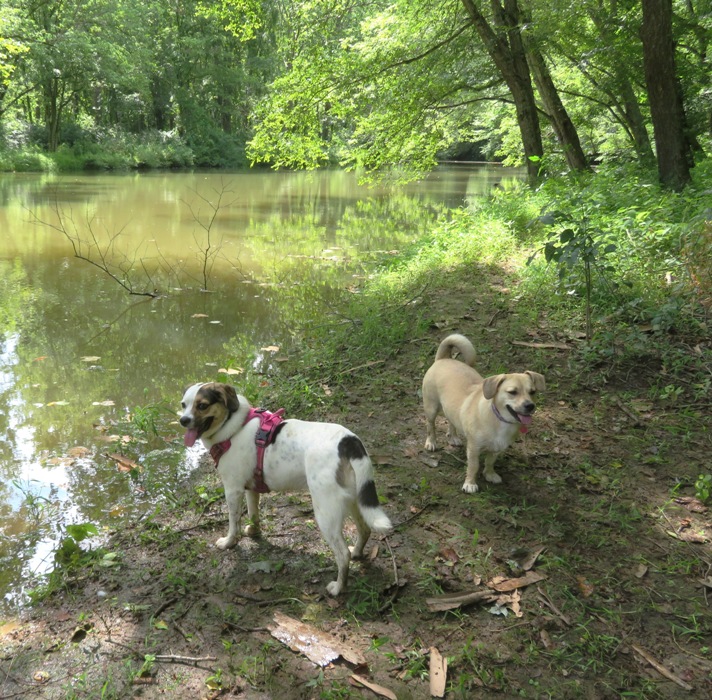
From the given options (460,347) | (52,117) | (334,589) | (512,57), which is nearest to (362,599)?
(334,589)

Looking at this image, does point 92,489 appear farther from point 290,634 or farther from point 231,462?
point 290,634

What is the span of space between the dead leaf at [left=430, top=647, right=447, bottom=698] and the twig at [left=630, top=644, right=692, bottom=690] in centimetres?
97

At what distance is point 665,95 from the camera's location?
27.6ft

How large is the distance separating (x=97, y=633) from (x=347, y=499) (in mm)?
1560

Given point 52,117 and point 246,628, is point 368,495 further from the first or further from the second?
point 52,117

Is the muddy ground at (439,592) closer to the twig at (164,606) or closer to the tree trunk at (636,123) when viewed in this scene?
the twig at (164,606)

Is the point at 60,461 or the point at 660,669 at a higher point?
the point at 660,669

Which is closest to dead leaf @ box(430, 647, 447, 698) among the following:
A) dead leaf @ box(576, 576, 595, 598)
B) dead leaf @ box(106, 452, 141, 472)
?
dead leaf @ box(576, 576, 595, 598)

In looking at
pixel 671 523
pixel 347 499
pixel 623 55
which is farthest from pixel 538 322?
pixel 623 55

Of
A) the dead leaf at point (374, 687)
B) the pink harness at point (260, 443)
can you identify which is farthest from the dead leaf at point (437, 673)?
the pink harness at point (260, 443)

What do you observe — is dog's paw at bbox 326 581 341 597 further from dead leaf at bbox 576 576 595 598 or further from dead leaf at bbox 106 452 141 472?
dead leaf at bbox 106 452 141 472

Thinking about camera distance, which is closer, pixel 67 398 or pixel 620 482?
pixel 620 482

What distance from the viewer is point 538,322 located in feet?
22.2

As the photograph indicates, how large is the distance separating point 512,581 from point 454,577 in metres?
0.34
